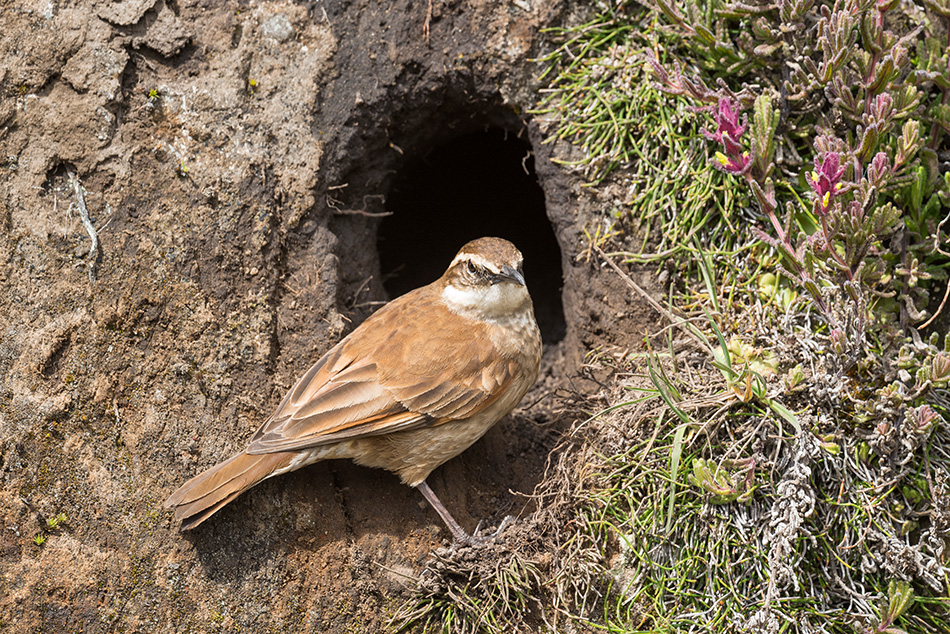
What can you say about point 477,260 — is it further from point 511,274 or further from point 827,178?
point 827,178

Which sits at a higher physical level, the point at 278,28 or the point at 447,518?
the point at 278,28

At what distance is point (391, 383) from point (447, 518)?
91 cm

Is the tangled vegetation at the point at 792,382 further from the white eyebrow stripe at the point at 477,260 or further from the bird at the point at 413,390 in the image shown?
the white eyebrow stripe at the point at 477,260

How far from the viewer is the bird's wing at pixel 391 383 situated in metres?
4.36

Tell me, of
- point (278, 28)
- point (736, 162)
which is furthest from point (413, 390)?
point (278, 28)

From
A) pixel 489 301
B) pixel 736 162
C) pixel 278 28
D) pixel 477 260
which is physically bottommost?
pixel 489 301

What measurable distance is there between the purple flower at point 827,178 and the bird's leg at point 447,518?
277cm

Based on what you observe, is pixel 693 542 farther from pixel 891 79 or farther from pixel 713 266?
pixel 891 79

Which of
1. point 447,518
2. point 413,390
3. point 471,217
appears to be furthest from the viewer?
point 471,217

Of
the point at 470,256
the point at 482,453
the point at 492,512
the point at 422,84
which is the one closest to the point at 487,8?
the point at 422,84

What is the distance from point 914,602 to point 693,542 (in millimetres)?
1191

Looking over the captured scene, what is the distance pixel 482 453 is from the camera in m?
5.34

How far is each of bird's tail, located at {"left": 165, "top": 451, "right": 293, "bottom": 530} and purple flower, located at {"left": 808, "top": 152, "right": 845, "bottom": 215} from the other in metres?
3.30

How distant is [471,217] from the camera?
789cm
